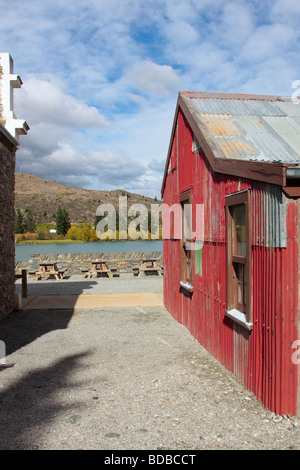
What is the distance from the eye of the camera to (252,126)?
6.30 metres

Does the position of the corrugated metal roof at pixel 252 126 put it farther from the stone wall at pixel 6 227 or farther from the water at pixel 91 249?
the water at pixel 91 249

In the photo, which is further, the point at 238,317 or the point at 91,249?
the point at 91,249

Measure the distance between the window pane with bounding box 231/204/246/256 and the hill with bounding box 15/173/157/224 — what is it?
65761 millimetres

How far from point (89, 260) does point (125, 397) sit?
58.0 feet

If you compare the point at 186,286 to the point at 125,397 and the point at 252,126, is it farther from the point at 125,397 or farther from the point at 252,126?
the point at 125,397

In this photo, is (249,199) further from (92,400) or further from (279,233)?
(92,400)

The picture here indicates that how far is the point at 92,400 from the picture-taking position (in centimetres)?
481

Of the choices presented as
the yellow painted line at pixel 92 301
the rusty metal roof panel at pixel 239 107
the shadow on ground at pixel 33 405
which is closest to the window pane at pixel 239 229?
the rusty metal roof panel at pixel 239 107

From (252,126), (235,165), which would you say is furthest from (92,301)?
(235,165)

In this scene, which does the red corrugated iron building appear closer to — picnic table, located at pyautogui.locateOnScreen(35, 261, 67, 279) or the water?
picnic table, located at pyautogui.locateOnScreen(35, 261, 67, 279)

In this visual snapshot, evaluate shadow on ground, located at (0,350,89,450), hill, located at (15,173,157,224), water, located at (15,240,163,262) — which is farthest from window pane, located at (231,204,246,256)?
hill, located at (15,173,157,224)

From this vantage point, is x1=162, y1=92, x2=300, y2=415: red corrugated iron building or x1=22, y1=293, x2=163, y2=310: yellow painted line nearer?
x1=162, y1=92, x2=300, y2=415: red corrugated iron building

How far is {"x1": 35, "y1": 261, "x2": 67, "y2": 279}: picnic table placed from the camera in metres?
19.6

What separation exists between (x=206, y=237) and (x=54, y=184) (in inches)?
3859
